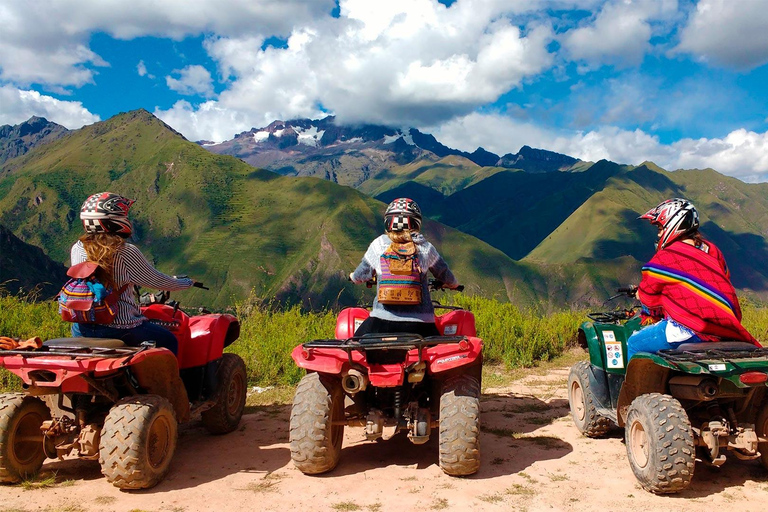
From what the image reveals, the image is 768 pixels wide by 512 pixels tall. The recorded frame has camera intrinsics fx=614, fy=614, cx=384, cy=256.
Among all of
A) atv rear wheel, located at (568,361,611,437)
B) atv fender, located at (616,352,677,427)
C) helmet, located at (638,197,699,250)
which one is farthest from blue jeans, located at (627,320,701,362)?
atv rear wheel, located at (568,361,611,437)

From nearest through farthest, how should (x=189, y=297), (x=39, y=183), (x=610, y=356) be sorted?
(x=610, y=356)
(x=189, y=297)
(x=39, y=183)

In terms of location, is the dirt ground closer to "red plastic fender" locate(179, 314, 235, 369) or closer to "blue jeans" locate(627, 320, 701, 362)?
"red plastic fender" locate(179, 314, 235, 369)

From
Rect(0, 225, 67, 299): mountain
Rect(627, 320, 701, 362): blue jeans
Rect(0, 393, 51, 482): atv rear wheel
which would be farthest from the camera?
Rect(0, 225, 67, 299): mountain

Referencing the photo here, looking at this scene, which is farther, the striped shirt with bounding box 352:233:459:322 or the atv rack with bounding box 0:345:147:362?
the striped shirt with bounding box 352:233:459:322

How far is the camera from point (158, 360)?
4.52m

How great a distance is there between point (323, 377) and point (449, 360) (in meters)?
0.96

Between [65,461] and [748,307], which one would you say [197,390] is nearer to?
[65,461]

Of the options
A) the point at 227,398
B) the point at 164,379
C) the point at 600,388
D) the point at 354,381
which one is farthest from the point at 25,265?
the point at 600,388

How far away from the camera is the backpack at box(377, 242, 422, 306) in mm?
4773

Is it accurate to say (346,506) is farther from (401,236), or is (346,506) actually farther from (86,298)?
(86,298)

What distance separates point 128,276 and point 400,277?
204cm

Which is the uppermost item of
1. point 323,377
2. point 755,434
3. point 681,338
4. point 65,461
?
point 681,338

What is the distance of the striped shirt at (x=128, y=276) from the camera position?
179 inches

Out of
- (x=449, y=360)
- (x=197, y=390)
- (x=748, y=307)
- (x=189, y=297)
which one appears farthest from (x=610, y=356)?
(x=189, y=297)
